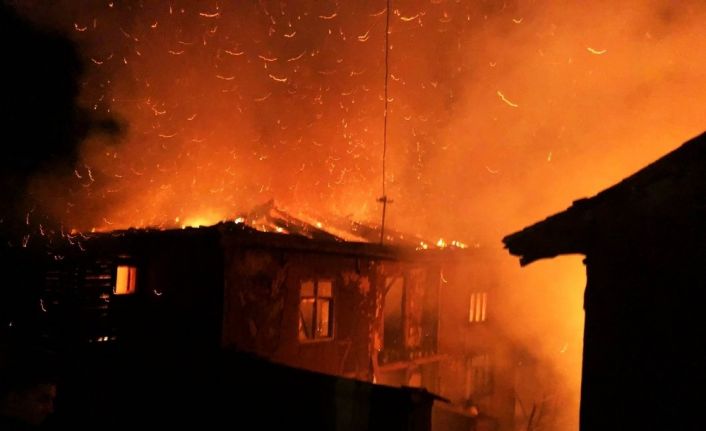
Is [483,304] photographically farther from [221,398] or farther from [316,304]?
[221,398]

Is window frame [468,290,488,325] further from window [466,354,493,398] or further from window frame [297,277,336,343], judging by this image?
window frame [297,277,336,343]

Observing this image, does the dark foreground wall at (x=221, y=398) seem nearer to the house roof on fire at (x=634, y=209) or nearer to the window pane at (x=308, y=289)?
the house roof on fire at (x=634, y=209)

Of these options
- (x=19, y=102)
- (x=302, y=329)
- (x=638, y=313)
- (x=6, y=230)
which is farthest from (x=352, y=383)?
(x=19, y=102)

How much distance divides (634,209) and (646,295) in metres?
0.88

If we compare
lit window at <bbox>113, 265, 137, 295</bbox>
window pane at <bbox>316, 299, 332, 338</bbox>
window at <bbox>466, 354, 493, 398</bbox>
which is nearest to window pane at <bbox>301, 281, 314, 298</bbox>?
window pane at <bbox>316, 299, 332, 338</bbox>

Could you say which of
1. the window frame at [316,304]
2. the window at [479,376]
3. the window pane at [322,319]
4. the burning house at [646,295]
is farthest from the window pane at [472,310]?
the burning house at [646,295]

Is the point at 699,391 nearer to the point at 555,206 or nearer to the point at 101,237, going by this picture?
the point at 101,237

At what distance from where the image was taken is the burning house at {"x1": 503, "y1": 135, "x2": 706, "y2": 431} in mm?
5062

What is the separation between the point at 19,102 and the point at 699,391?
24.3 meters

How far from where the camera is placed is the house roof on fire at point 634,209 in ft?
17.3

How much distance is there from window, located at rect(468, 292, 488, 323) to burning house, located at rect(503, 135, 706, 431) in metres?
10.4

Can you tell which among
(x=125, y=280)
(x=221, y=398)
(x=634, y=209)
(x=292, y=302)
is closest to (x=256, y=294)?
(x=292, y=302)

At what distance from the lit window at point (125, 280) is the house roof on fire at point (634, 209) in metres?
9.15

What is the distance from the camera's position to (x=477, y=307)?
16391 millimetres
